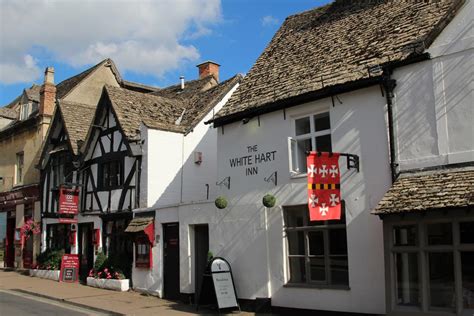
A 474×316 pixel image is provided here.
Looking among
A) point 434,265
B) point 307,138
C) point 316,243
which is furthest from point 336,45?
point 434,265

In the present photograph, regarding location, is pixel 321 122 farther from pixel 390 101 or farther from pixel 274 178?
pixel 390 101

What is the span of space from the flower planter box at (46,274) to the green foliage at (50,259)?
181 millimetres

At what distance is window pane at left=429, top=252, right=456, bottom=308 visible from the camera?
8.77 metres

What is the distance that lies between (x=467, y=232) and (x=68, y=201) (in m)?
16.2

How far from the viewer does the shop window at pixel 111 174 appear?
19.4 metres

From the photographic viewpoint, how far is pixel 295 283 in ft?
39.1

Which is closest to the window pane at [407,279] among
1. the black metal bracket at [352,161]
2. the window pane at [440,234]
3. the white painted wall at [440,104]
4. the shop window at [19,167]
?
the window pane at [440,234]

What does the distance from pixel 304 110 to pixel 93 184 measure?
1148 cm

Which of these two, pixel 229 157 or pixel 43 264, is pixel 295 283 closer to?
pixel 229 157

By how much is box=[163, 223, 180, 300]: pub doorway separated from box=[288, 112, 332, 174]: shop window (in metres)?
4.96


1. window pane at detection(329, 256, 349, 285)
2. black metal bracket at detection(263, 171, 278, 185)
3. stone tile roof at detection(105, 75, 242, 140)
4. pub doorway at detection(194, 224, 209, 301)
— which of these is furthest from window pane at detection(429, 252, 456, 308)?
stone tile roof at detection(105, 75, 242, 140)

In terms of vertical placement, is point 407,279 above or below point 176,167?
below

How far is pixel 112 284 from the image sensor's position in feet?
57.4

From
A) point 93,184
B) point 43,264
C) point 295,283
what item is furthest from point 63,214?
point 295,283
